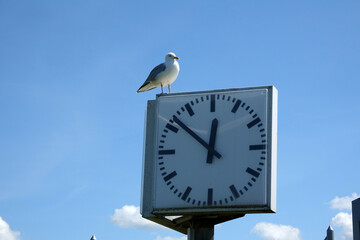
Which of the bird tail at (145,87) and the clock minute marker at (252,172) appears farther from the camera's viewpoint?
the bird tail at (145,87)

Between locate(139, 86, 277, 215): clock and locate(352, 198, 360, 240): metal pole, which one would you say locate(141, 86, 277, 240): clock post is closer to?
locate(139, 86, 277, 215): clock

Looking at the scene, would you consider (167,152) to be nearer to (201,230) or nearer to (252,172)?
(201,230)

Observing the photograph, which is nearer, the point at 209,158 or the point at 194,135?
the point at 209,158

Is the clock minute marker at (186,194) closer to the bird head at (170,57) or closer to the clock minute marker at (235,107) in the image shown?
the clock minute marker at (235,107)

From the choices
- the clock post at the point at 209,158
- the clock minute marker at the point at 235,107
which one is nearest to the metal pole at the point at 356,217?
the clock post at the point at 209,158

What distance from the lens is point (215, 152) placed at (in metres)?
10.9

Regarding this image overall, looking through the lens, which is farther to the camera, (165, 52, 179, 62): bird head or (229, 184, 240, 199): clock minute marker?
(165, 52, 179, 62): bird head

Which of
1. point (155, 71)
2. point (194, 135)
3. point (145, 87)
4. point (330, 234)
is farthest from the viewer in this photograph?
point (145, 87)

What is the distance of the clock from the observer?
10.5 meters

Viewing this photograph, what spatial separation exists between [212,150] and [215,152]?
0.06 metres

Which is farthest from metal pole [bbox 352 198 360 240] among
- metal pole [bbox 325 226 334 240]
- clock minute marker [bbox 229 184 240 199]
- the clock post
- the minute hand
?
clock minute marker [bbox 229 184 240 199]

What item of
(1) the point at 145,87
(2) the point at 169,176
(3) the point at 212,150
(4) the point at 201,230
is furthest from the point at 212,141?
(1) the point at 145,87

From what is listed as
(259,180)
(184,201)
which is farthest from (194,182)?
(259,180)

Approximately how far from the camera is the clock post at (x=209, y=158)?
1054cm
